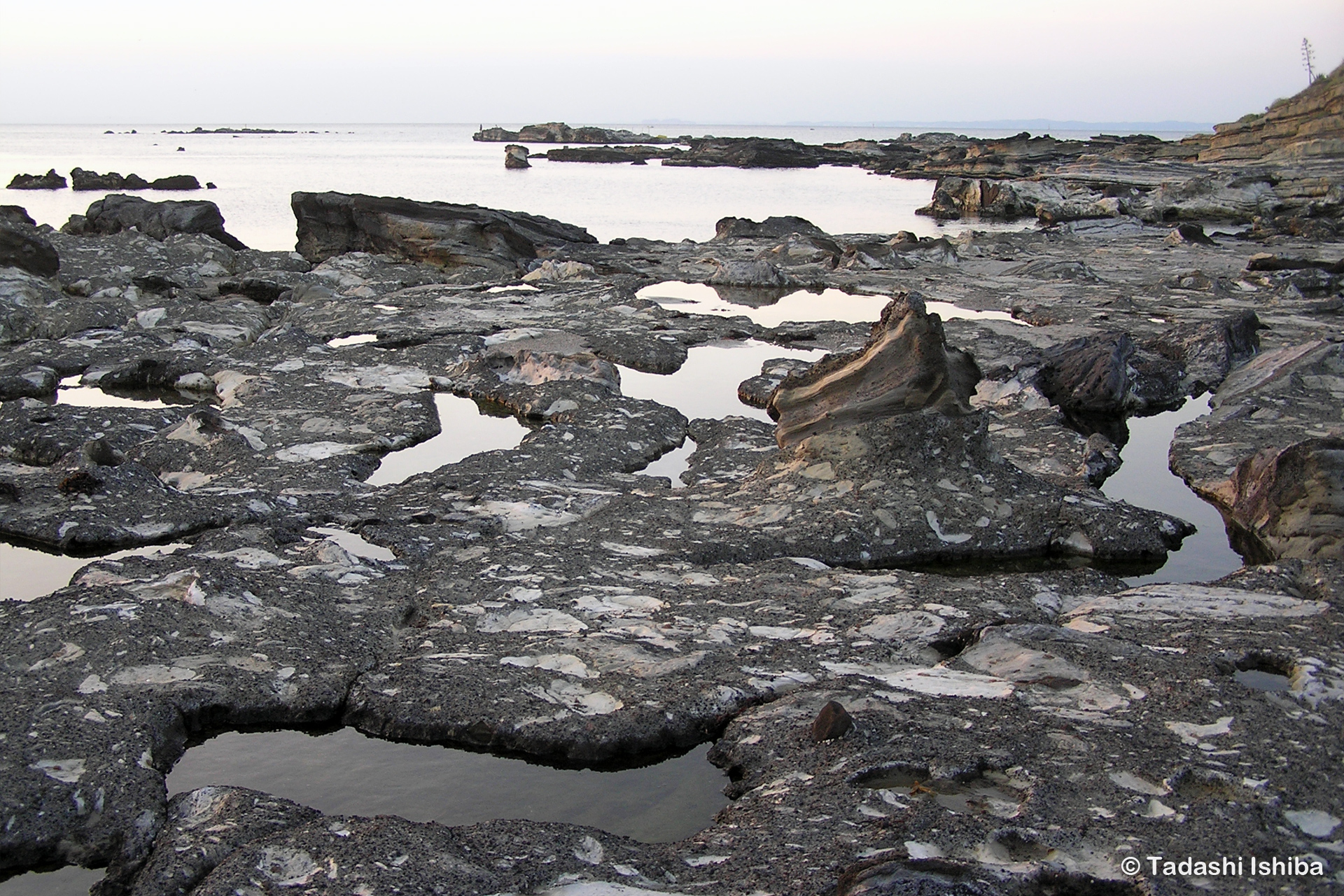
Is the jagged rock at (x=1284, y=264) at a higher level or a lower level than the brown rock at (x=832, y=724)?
higher

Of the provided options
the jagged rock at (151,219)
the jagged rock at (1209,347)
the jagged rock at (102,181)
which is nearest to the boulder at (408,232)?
the jagged rock at (151,219)

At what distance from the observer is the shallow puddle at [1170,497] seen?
19.1ft

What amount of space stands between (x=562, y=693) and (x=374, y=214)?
15.5 meters

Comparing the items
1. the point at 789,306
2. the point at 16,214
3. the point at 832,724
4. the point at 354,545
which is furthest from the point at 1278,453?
the point at 16,214

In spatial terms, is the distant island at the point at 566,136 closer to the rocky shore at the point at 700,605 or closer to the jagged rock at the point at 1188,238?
the jagged rock at the point at 1188,238

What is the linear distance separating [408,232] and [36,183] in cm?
2322

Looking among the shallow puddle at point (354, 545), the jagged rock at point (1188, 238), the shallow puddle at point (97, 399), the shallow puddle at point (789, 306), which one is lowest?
the shallow puddle at point (97, 399)

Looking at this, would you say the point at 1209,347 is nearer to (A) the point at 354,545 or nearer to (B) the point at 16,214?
(A) the point at 354,545

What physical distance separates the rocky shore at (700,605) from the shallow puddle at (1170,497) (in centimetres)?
13

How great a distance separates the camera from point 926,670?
13.7ft

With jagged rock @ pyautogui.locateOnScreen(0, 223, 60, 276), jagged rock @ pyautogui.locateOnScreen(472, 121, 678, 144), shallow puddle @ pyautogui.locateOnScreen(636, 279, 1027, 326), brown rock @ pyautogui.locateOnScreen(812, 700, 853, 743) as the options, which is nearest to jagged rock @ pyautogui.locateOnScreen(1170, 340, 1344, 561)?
brown rock @ pyautogui.locateOnScreen(812, 700, 853, 743)

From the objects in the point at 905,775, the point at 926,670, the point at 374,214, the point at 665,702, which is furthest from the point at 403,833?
the point at 374,214

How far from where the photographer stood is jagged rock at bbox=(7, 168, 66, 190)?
109 feet

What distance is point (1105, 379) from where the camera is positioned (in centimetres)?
909
